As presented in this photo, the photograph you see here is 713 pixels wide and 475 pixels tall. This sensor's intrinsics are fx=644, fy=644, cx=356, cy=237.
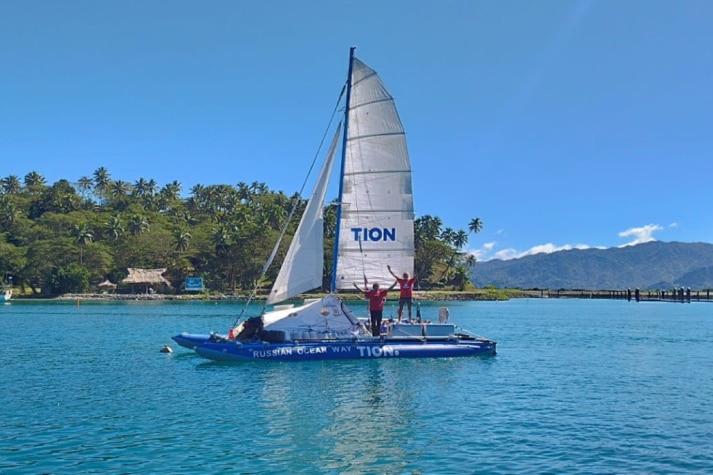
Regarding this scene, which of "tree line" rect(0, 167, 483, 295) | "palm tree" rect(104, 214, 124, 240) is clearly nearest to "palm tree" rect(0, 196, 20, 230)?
"tree line" rect(0, 167, 483, 295)

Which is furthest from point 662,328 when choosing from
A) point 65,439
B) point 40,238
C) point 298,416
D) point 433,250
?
point 40,238

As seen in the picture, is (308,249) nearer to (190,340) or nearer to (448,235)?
(190,340)

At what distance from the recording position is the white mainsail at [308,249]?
1126 inches

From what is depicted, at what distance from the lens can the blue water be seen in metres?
13.8

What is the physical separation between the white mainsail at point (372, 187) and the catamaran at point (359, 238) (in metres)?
0.04

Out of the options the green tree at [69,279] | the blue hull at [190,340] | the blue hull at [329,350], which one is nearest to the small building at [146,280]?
the green tree at [69,279]

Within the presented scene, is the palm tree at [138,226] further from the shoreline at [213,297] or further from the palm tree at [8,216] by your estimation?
the palm tree at [8,216]

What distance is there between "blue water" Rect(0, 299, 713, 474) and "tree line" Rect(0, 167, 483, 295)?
72.6 m

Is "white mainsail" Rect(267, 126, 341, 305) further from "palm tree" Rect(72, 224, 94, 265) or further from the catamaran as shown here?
"palm tree" Rect(72, 224, 94, 265)

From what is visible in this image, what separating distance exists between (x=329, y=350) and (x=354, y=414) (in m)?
9.22

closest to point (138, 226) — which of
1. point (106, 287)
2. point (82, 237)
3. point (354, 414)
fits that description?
point (82, 237)

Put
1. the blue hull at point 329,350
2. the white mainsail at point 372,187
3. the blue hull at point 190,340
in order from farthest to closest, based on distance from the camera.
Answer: the blue hull at point 190,340, the white mainsail at point 372,187, the blue hull at point 329,350

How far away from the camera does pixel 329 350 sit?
27.6 m

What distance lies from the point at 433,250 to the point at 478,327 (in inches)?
3074
